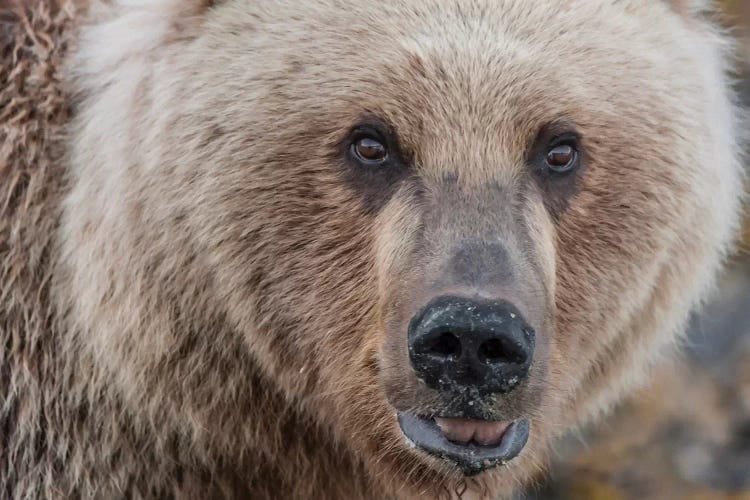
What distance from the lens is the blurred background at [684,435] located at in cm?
687

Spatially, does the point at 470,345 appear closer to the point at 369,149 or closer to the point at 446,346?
the point at 446,346

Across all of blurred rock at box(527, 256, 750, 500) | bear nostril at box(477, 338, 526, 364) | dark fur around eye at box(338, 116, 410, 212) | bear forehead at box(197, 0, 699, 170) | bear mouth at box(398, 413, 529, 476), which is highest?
bear forehead at box(197, 0, 699, 170)

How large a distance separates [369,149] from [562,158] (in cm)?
64

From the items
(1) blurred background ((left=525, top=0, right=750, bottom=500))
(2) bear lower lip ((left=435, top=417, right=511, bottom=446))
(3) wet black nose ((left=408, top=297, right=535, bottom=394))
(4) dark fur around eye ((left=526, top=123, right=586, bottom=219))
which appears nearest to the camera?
(3) wet black nose ((left=408, top=297, right=535, bottom=394))

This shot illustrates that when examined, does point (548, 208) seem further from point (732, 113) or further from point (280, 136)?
point (732, 113)

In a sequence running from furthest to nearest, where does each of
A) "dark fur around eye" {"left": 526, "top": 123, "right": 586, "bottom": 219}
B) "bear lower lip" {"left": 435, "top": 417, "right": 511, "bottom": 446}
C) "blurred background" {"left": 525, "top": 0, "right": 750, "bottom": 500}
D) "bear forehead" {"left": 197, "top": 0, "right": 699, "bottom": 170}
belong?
"blurred background" {"left": 525, "top": 0, "right": 750, "bottom": 500} < "dark fur around eye" {"left": 526, "top": 123, "right": 586, "bottom": 219} < "bear forehead" {"left": 197, "top": 0, "right": 699, "bottom": 170} < "bear lower lip" {"left": 435, "top": 417, "right": 511, "bottom": 446}

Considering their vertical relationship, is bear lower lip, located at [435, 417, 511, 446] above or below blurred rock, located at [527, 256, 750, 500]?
above

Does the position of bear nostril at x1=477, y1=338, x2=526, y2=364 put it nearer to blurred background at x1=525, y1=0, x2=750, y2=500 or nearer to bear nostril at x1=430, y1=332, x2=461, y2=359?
bear nostril at x1=430, y1=332, x2=461, y2=359

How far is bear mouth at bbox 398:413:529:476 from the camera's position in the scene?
12.2 feet

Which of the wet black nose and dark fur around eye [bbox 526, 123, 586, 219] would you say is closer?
A: the wet black nose

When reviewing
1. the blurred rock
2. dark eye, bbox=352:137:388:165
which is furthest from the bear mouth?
the blurred rock

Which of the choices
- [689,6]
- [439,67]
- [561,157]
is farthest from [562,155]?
[689,6]

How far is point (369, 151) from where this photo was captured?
12.9 feet

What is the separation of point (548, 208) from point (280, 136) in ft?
2.98
